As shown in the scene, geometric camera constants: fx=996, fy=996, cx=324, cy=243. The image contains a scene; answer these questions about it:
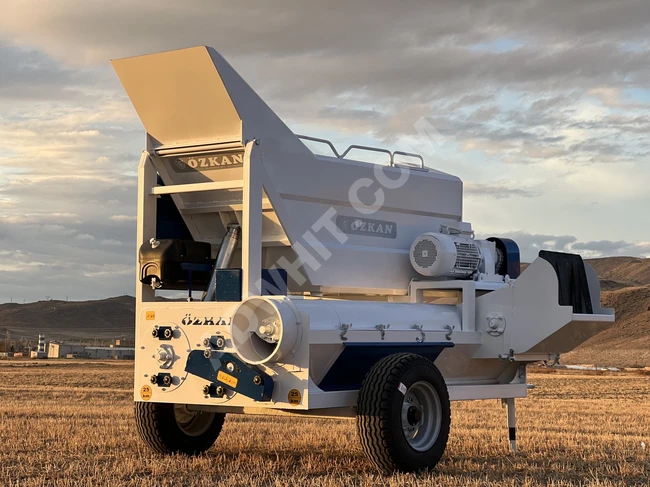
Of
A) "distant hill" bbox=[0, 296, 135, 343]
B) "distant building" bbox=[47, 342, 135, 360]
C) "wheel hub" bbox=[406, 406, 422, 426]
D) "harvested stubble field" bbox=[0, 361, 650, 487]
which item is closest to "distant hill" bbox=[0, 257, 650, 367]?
"distant hill" bbox=[0, 296, 135, 343]

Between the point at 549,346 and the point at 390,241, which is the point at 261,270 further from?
the point at 549,346

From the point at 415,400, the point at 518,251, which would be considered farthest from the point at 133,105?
the point at 518,251

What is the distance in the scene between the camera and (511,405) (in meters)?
12.8

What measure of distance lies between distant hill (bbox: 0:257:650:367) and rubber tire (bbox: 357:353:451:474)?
6870 centimetres

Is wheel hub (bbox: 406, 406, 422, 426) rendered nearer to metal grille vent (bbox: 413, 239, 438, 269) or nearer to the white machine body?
the white machine body

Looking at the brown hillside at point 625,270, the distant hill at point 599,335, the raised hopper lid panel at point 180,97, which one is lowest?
the raised hopper lid panel at point 180,97

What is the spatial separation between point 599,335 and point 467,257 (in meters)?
83.0

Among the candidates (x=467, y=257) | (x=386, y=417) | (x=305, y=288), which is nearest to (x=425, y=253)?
(x=467, y=257)

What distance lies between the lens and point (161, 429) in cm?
1102

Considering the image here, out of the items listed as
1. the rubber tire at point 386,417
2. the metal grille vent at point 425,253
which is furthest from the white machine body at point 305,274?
the rubber tire at point 386,417

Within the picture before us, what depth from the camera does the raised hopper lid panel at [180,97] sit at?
→ 34.2 ft

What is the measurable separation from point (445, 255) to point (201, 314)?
3230mm

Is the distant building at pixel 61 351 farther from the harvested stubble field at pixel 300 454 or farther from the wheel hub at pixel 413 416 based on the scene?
the wheel hub at pixel 413 416

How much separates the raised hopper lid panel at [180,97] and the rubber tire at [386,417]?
293cm
